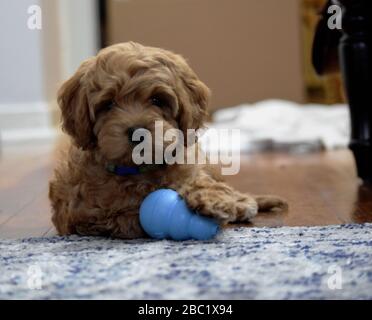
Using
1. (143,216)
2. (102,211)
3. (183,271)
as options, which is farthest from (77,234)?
(183,271)

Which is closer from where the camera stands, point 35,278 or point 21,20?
point 35,278

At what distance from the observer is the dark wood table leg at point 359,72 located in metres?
2.32

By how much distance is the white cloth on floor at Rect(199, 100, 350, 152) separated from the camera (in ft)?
12.9

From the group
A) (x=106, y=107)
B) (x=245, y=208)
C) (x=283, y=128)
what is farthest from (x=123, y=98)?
(x=283, y=128)

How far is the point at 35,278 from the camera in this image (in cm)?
127

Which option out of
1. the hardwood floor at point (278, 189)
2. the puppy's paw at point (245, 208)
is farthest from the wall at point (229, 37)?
the puppy's paw at point (245, 208)

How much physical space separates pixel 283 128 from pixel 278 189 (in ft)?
6.39

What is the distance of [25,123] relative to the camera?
4773 millimetres

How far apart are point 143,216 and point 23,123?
3.35m

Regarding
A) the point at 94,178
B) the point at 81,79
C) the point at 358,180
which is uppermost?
the point at 81,79

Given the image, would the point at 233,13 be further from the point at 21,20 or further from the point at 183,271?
the point at 183,271

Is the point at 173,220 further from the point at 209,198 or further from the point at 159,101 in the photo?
the point at 159,101

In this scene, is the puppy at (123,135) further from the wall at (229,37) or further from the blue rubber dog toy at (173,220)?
the wall at (229,37)

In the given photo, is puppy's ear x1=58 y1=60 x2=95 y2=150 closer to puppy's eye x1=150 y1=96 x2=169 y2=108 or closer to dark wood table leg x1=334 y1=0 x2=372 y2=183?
puppy's eye x1=150 y1=96 x2=169 y2=108
